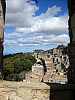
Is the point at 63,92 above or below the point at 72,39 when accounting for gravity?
below

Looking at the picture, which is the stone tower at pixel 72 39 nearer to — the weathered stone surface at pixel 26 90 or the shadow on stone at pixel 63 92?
the shadow on stone at pixel 63 92

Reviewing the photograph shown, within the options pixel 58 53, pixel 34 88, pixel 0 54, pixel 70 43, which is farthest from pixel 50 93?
pixel 58 53

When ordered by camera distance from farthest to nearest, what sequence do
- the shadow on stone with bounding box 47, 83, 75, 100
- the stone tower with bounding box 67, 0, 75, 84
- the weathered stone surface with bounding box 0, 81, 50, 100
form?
the stone tower with bounding box 67, 0, 75, 84 → the shadow on stone with bounding box 47, 83, 75, 100 → the weathered stone surface with bounding box 0, 81, 50, 100

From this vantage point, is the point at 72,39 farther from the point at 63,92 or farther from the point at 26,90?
the point at 26,90

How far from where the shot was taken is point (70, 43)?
6590 millimetres

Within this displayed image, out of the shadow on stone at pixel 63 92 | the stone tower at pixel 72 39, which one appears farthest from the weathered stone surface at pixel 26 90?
the stone tower at pixel 72 39

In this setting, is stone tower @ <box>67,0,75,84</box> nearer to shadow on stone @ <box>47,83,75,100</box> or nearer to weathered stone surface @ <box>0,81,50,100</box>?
shadow on stone @ <box>47,83,75,100</box>

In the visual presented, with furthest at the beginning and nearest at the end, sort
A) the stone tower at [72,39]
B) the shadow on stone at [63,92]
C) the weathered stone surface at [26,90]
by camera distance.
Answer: the stone tower at [72,39] → the shadow on stone at [63,92] → the weathered stone surface at [26,90]

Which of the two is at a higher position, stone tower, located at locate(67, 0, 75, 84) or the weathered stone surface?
stone tower, located at locate(67, 0, 75, 84)

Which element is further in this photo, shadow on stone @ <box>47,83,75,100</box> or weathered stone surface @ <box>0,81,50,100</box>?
shadow on stone @ <box>47,83,75,100</box>

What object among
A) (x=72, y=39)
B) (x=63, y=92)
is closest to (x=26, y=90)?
(x=63, y=92)

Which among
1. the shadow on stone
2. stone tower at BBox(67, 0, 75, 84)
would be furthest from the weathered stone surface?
stone tower at BBox(67, 0, 75, 84)

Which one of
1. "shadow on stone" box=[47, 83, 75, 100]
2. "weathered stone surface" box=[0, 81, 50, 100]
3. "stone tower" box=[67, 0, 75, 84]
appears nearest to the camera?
"weathered stone surface" box=[0, 81, 50, 100]

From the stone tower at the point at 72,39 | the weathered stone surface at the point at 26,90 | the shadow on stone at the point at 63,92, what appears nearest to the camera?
the weathered stone surface at the point at 26,90
